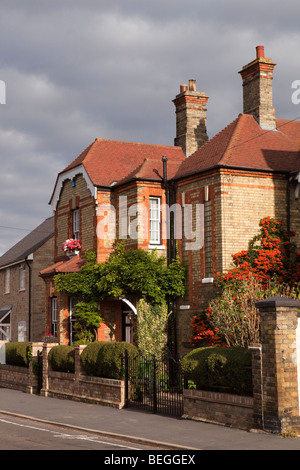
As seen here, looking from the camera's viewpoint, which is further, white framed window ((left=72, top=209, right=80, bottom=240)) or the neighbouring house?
the neighbouring house

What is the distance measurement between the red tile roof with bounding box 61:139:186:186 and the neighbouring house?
7.99 m

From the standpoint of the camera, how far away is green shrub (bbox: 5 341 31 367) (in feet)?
87.3

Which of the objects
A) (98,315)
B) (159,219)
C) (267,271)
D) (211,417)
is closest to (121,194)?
(159,219)

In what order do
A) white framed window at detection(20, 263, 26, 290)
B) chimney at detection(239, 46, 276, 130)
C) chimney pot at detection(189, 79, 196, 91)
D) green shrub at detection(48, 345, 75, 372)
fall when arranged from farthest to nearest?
white framed window at detection(20, 263, 26, 290) < chimney pot at detection(189, 79, 196, 91) < chimney at detection(239, 46, 276, 130) < green shrub at detection(48, 345, 75, 372)

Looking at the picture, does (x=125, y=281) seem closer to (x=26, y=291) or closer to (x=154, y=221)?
(x=154, y=221)

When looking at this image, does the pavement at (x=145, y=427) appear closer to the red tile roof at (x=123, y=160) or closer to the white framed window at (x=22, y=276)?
the red tile roof at (x=123, y=160)

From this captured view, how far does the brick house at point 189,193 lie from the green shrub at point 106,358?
4.58 metres

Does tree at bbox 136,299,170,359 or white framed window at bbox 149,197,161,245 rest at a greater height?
white framed window at bbox 149,197,161,245

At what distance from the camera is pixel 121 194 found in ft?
90.4

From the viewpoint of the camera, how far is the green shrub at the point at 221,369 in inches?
595

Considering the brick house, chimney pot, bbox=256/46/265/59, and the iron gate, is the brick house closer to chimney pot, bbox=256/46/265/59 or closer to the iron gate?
chimney pot, bbox=256/46/265/59

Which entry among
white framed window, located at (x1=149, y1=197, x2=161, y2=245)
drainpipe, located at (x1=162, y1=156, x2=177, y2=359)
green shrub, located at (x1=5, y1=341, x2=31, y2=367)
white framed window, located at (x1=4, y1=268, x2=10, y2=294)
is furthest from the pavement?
white framed window, located at (x1=4, y1=268, x2=10, y2=294)

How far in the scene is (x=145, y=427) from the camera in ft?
51.5
